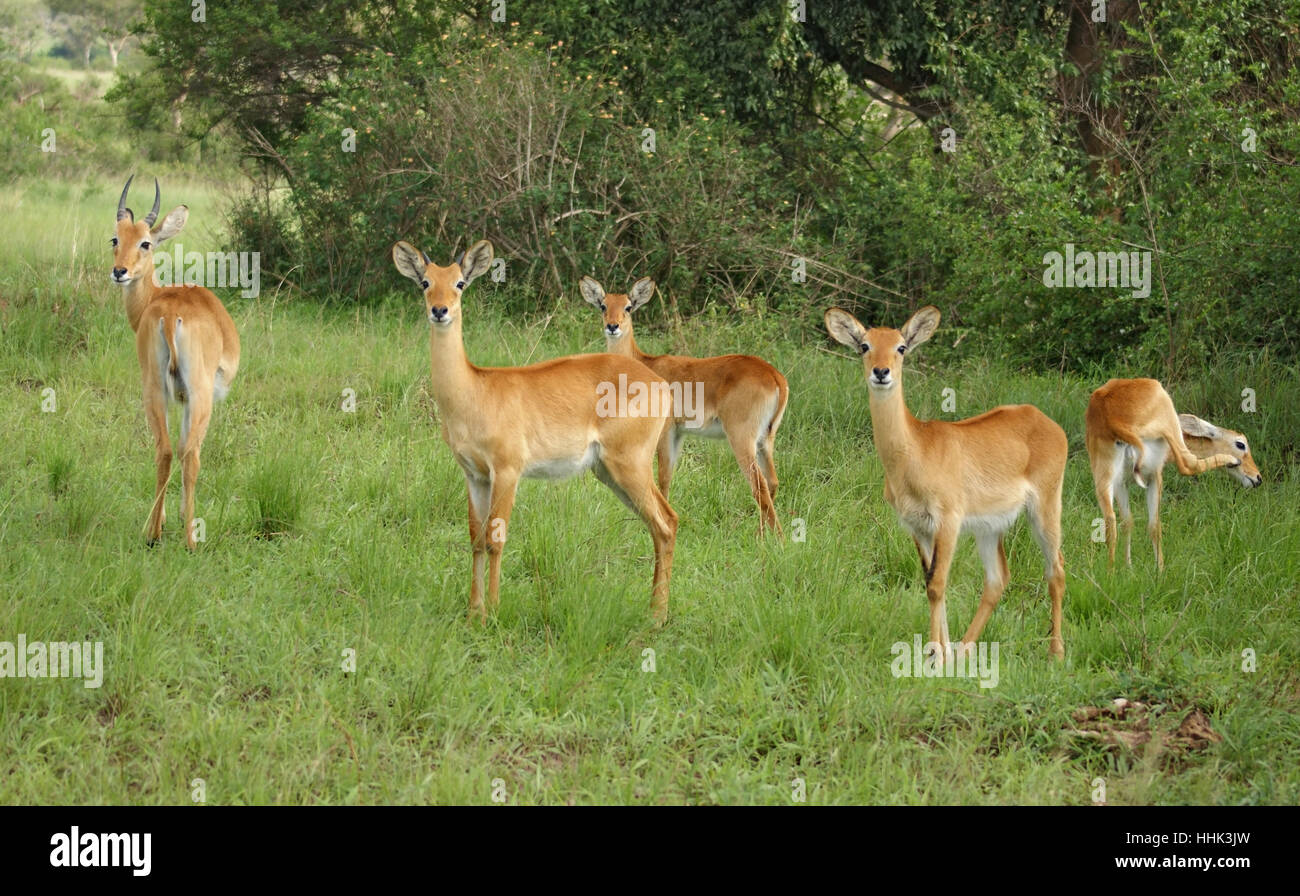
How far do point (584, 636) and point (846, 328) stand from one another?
1655 millimetres

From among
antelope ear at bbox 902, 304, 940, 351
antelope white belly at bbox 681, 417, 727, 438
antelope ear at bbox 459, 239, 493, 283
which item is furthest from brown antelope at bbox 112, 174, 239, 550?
antelope ear at bbox 902, 304, 940, 351

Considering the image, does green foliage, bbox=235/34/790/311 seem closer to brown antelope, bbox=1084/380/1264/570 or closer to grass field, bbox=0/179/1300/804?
grass field, bbox=0/179/1300/804

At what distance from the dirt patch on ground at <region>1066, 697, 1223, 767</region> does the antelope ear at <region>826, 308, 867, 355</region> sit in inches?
65.3

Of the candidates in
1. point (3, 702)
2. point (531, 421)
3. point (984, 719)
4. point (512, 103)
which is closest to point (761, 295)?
point (512, 103)

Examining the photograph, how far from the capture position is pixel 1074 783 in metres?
4.56

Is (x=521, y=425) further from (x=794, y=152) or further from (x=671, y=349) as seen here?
(x=794, y=152)

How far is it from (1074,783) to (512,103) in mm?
8775

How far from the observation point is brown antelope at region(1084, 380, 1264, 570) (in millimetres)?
6688

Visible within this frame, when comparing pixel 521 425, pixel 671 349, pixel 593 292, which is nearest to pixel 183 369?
pixel 521 425

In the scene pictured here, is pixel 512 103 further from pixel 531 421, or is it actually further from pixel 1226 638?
pixel 1226 638

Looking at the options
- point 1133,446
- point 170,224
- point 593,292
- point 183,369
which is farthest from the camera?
point 593,292

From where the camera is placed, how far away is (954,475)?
5.43m

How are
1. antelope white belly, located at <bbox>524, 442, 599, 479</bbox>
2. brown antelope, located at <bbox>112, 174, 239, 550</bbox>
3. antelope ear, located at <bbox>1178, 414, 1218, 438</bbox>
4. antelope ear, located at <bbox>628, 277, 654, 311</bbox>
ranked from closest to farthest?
antelope white belly, located at <bbox>524, 442, 599, 479</bbox> → brown antelope, located at <bbox>112, 174, 239, 550</bbox> → antelope ear, located at <bbox>1178, 414, 1218, 438</bbox> → antelope ear, located at <bbox>628, 277, 654, 311</bbox>

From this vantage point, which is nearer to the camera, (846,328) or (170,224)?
(846,328)
